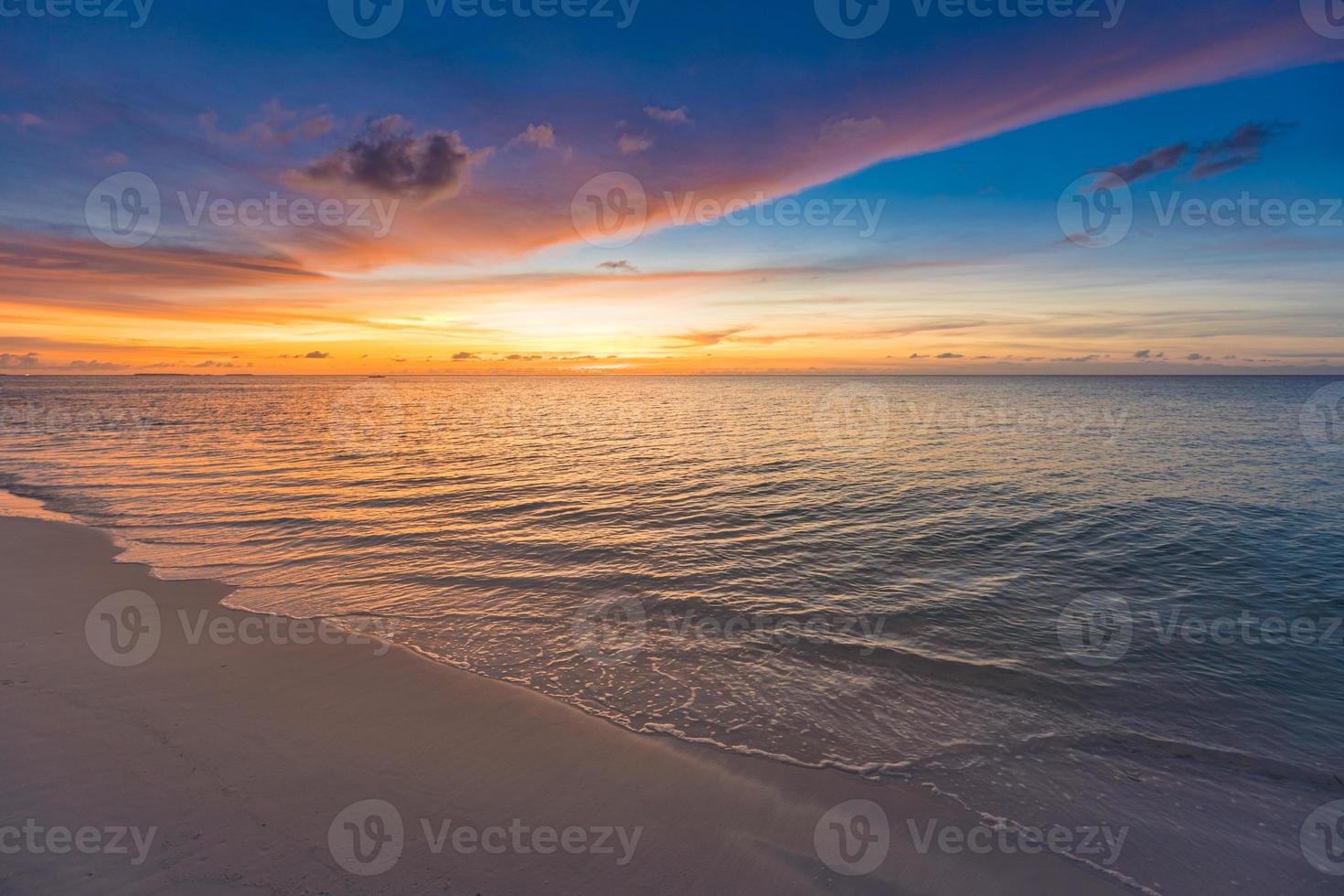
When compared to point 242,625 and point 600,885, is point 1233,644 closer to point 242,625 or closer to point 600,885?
point 600,885

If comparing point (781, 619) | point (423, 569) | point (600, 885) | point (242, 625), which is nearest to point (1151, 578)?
point (781, 619)

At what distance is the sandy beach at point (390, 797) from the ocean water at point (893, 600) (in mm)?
972

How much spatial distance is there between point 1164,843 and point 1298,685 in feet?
21.7

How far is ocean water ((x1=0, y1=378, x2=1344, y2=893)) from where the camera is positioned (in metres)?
7.79

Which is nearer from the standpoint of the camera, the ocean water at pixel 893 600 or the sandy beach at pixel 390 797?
the sandy beach at pixel 390 797

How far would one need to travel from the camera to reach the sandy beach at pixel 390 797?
556 centimetres

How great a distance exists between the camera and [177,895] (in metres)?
5.13

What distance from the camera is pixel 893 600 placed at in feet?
44.5

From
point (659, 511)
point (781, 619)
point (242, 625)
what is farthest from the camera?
point (659, 511)

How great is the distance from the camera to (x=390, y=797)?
658 centimetres

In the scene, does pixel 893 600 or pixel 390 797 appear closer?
pixel 390 797

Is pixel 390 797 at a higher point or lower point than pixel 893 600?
lower

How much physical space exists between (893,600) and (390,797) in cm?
1095

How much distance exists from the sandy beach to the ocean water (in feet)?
3.19
